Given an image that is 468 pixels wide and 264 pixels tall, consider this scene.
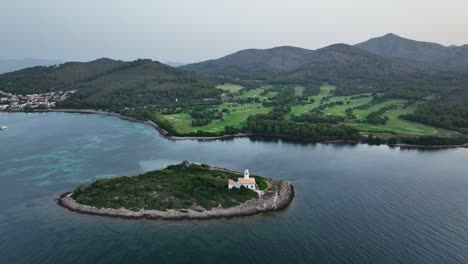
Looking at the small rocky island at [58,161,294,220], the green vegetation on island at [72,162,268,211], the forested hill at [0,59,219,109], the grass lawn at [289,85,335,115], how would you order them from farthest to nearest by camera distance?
1. the forested hill at [0,59,219,109]
2. the grass lawn at [289,85,335,115]
3. the green vegetation on island at [72,162,268,211]
4. the small rocky island at [58,161,294,220]

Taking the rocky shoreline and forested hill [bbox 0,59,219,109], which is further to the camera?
forested hill [bbox 0,59,219,109]

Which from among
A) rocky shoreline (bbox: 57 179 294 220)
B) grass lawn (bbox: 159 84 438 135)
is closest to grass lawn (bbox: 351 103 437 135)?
grass lawn (bbox: 159 84 438 135)

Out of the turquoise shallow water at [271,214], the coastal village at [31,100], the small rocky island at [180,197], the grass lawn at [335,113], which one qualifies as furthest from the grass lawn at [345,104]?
the coastal village at [31,100]

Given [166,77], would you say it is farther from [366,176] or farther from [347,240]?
[347,240]

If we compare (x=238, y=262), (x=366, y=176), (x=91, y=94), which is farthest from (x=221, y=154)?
(x=91, y=94)

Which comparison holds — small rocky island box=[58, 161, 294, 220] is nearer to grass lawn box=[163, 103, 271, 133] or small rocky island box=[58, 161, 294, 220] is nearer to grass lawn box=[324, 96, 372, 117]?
grass lawn box=[163, 103, 271, 133]

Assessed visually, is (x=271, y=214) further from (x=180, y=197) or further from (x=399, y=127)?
(x=399, y=127)

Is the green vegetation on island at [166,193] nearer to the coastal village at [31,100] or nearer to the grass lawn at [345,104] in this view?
the grass lawn at [345,104]
